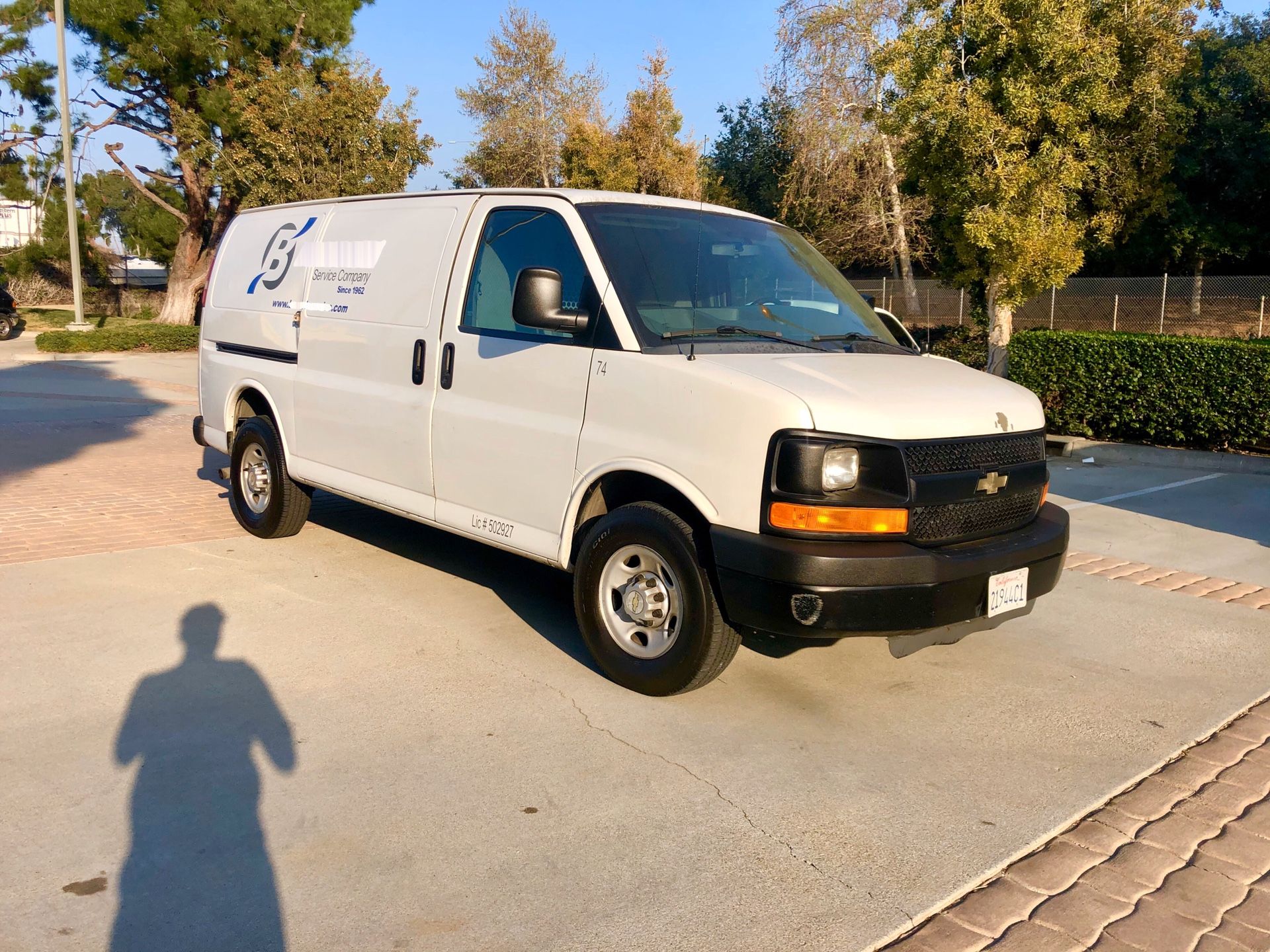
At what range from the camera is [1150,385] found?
1230 centimetres

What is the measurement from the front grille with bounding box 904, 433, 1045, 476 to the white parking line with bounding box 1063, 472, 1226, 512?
472 centimetres

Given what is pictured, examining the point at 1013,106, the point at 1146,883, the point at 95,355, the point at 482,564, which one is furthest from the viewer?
the point at 95,355

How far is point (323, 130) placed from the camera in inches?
1029

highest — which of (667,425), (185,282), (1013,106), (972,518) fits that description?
(1013,106)

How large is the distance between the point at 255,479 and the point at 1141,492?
7.94m

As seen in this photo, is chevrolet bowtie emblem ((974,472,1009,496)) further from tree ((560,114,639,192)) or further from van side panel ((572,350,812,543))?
tree ((560,114,639,192))

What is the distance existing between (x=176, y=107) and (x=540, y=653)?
29272 millimetres

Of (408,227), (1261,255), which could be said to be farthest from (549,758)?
(1261,255)

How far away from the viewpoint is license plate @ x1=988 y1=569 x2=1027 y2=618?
179 inches

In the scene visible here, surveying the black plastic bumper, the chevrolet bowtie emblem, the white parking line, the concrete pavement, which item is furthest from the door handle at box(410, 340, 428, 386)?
the white parking line

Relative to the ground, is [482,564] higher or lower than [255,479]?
lower

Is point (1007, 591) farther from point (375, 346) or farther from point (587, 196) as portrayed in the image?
point (375, 346)

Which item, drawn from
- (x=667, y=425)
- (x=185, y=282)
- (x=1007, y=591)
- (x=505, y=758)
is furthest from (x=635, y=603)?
(x=185, y=282)

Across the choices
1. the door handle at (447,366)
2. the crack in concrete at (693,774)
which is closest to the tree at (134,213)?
the door handle at (447,366)
